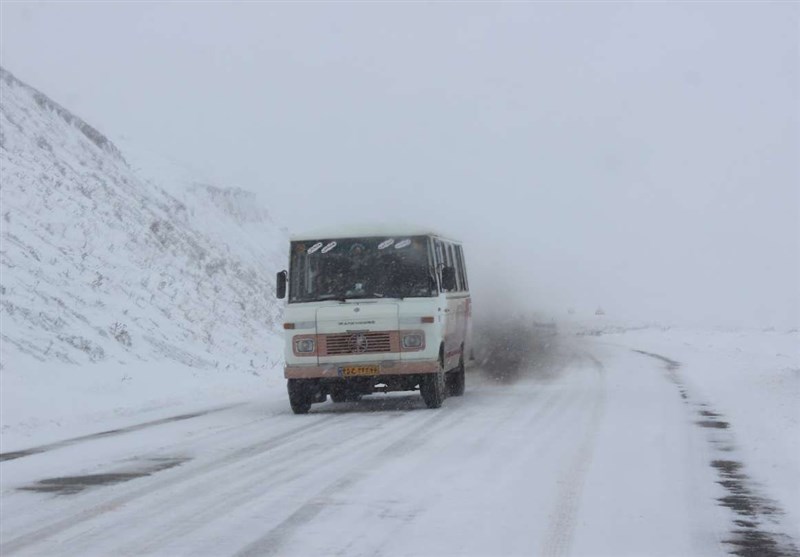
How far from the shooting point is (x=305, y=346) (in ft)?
56.3

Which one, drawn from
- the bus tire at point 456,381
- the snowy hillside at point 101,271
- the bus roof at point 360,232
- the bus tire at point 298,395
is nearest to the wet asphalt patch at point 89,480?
the snowy hillside at point 101,271

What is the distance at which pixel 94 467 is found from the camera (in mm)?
11273

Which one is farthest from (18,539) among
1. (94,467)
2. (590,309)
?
(590,309)

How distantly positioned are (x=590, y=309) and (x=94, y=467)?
12887 cm

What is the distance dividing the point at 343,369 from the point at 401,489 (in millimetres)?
7618

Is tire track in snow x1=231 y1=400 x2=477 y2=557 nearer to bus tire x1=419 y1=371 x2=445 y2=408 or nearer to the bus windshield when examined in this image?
bus tire x1=419 y1=371 x2=445 y2=408

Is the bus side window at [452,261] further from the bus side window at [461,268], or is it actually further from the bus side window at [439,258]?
the bus side window at [439,258]

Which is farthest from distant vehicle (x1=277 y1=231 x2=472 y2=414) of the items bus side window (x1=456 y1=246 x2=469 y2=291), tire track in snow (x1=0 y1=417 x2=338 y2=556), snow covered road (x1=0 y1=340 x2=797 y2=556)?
bus side window (x1=456 y1=246 x2=469 y2=291)

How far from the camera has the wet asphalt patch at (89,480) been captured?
32.4ft

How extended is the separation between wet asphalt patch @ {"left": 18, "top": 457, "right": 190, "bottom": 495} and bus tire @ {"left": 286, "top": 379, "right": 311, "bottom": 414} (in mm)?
5789

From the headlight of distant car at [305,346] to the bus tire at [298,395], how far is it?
1.42 feet

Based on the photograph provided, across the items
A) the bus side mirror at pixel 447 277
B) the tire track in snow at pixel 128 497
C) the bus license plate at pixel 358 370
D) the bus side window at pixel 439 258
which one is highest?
the bus side window at pixel 439 258

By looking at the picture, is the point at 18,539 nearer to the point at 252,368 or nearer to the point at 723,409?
the point at 723,409

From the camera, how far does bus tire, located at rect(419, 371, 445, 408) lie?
685 inches
